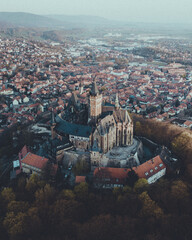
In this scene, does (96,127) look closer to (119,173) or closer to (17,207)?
(119,173)

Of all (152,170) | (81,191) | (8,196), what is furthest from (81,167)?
(8,196)

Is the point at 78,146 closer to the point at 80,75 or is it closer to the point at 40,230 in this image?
the point at 40,230

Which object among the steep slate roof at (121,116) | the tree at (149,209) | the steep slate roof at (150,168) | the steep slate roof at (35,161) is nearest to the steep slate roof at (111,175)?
the steep slate roof at (150,168)

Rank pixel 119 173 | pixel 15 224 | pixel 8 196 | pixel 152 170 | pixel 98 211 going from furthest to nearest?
1. pixel 152 170
2. pixel 119 173
3. pixel 8 196
4. pixel 98 211
5. pixel 15 224

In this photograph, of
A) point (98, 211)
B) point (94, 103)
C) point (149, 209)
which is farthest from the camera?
point (94, 103)

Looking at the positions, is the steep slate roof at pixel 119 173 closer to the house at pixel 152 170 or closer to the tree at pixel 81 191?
the house at pixel 152 170

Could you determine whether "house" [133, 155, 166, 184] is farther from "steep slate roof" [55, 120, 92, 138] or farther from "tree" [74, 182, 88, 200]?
"steep slate roof" [55, 120, 92, 138]
